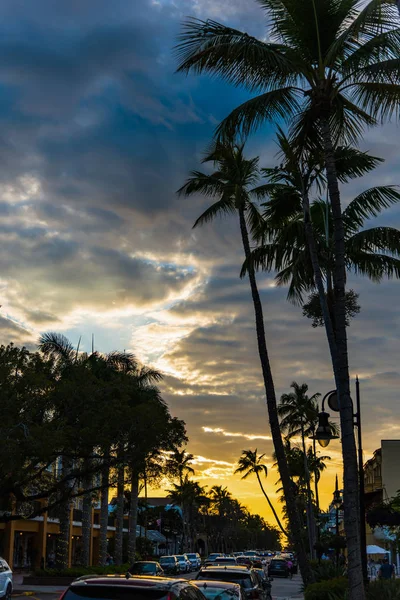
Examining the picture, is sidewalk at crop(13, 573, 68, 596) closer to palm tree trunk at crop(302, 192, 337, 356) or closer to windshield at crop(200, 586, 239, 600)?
palm tree trunk at crop(302, 192, 337, 356)

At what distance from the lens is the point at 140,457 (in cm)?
3516

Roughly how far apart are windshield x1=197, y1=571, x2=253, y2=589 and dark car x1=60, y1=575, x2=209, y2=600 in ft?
31.0

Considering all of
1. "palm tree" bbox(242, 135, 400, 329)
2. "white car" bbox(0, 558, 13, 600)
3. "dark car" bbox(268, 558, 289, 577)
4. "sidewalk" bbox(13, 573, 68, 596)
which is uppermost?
"palm tree" bbox(242, 135, 400, 329)

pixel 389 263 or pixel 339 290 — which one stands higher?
pixel 389 263

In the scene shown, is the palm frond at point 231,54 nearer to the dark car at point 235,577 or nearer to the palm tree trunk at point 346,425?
the palm tree trunk at point 346,425

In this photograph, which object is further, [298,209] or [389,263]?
[298,209]

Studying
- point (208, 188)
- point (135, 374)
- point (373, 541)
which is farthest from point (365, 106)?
point (373, 541)

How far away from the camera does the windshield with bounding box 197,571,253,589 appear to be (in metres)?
16.0

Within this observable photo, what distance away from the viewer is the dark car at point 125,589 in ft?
21.2

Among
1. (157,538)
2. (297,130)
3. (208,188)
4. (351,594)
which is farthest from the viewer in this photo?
(157,538)

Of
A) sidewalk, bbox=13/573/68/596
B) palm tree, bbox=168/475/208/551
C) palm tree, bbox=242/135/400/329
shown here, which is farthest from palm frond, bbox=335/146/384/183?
palm tree, bbox=168/475/208/551

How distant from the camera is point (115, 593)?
257 inches

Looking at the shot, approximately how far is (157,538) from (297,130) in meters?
105

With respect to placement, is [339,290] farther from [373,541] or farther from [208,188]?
[373,541]
